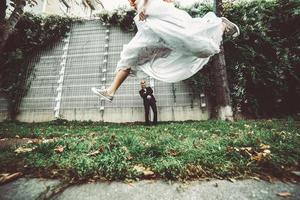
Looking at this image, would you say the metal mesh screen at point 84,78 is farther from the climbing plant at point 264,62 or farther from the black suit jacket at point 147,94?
the climbing plant at point 264,62

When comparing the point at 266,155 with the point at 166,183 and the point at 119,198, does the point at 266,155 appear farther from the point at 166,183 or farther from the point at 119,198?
the point at 119,198

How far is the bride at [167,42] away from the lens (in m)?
3.99

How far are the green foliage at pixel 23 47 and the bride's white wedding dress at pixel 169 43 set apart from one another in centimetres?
1056

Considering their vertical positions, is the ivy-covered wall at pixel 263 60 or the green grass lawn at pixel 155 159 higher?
the ivy-covered wall at pixel 263 60

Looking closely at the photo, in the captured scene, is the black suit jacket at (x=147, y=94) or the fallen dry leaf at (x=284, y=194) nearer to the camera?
the fallen dry leaf at (x=284, y=194)

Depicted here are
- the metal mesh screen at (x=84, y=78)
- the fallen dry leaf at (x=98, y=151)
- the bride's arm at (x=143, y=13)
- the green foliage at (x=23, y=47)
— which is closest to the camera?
the fallen dry leaf at (x=98, y=151)

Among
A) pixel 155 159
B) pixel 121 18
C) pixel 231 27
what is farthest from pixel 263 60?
pixel 155 159

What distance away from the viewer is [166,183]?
2590 mm

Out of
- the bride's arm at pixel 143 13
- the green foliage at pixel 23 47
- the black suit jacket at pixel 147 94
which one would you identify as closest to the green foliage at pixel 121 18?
the green foliage at pixel 23 47

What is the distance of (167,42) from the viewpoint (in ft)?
13.5

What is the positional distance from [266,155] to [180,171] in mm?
1028

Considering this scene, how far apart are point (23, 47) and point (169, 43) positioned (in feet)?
38.5

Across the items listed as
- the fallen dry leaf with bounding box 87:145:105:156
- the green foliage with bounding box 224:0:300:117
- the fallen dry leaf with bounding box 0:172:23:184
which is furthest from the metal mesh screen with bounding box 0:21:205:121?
the fallen dry leaf with bounding box 0:172:23:184

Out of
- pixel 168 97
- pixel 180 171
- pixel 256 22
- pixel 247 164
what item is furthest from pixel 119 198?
pixel 256 22
